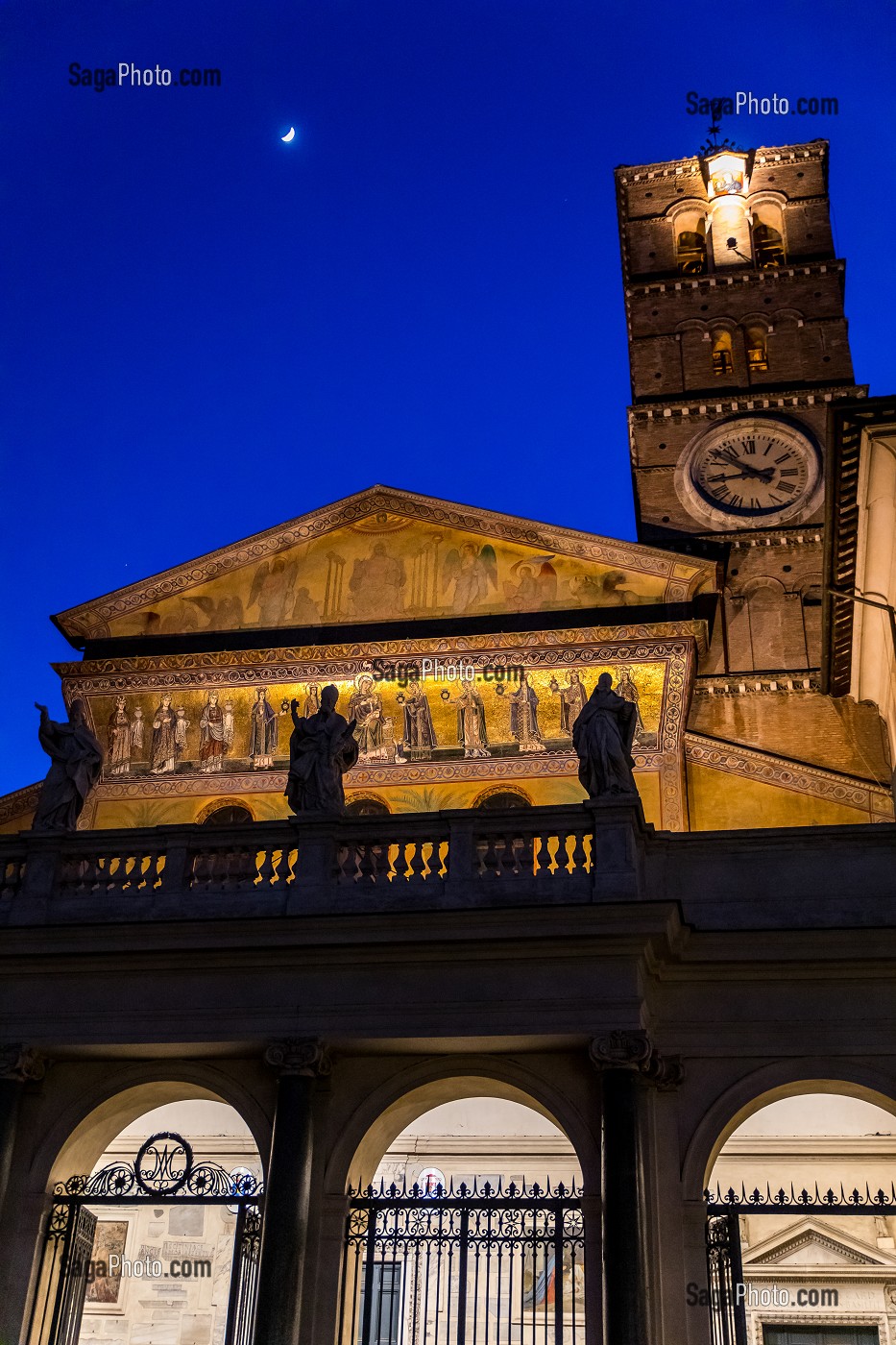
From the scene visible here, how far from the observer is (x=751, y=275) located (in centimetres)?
3753

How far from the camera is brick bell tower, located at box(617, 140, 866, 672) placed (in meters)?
32.0

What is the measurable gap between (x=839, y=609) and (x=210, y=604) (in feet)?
37.2

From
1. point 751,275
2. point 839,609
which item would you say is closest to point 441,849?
point 839,609

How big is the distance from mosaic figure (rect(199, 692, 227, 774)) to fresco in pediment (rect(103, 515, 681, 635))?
5.57ft

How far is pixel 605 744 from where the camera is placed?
15.4 metres

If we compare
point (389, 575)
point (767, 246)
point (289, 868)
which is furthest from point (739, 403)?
point (289, 868)

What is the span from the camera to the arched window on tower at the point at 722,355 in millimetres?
36156

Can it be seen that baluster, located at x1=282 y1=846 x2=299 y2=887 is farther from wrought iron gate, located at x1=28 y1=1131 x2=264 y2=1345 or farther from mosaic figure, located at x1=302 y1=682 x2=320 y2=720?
mosaic figure, located at x1=302 y1=682 x2=320 y2=720

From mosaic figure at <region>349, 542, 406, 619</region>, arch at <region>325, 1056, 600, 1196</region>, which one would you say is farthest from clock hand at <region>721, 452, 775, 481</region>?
arch at <region>325, 1056, 600, 1196</region>

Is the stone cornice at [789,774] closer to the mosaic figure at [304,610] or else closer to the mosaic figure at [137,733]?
the mosaic figure at [304,610]

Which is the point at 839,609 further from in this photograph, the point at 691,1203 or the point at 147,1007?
the point at 147,1007

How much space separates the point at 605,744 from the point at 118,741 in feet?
38.5

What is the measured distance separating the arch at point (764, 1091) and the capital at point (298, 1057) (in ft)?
11.9

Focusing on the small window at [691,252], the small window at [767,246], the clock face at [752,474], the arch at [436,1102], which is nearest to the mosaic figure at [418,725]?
the arch at [436,1102]
